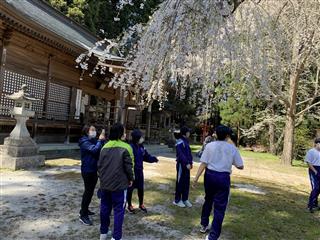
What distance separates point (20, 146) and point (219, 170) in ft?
20.2

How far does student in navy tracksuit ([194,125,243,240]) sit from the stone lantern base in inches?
227

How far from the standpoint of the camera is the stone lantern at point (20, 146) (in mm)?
9109

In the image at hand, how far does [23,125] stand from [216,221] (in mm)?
6523

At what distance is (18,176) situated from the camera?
27.4 ft

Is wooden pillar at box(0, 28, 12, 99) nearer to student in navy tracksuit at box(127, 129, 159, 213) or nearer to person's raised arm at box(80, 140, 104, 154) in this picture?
student in navy tracksuit at box(127, 129, 159, 213)

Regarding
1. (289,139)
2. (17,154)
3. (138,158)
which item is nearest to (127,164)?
(138,158)

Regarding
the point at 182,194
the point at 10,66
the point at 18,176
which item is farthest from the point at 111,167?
the point at 10,66

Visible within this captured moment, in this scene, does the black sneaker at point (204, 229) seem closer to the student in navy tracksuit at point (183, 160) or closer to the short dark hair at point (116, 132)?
the student in navy tracksuit at point (183, 160)

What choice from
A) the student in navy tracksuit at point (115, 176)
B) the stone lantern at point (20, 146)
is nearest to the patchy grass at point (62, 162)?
the stone lantern at point (20, 146)

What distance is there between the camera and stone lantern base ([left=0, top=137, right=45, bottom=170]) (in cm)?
908

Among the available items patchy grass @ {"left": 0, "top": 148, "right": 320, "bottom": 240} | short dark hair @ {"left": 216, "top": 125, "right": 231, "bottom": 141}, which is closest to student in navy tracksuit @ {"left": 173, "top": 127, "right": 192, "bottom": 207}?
patchy grass @ {"left": 0, "top": 148, "right": 320, "bottom": 240}

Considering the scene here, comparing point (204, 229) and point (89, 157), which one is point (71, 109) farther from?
point (204, 229)

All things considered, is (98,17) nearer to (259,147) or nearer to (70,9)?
(70,9)

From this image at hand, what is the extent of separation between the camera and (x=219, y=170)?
4.95m
